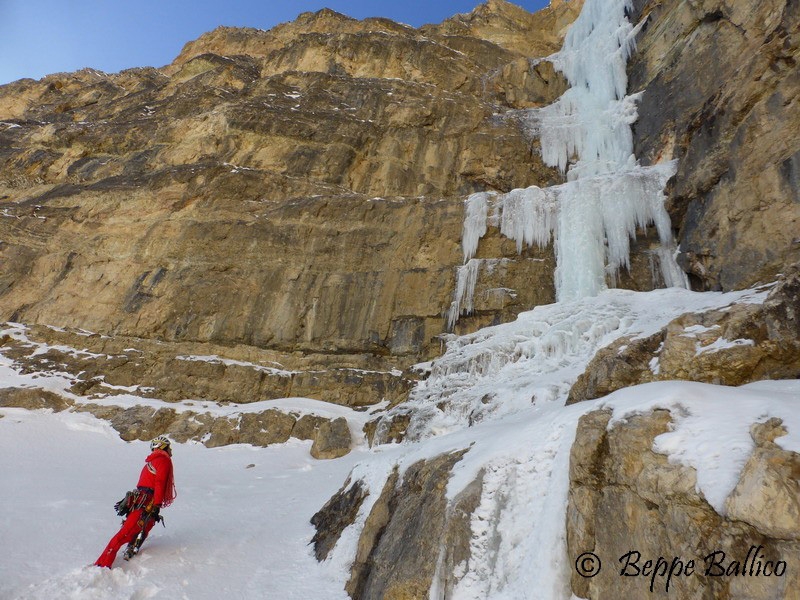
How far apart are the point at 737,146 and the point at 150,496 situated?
15.6 m

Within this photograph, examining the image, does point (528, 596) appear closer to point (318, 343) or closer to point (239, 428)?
point (239, 428)

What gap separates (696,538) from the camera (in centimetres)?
305

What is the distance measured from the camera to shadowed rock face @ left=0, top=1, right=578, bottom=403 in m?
20.3

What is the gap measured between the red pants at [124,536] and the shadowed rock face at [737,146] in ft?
43.9

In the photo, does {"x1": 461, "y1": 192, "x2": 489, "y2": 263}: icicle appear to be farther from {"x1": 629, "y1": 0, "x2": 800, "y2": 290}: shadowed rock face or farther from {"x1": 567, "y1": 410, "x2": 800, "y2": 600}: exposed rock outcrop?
{"x1": 567, "y1": 410, "x2": 800, "y2": 600}: exposed rock outcrop

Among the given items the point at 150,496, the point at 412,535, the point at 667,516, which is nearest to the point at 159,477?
the point at 150,496

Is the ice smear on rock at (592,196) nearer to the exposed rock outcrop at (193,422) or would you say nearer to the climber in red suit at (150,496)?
the exposed rock outcrop at (193,422)

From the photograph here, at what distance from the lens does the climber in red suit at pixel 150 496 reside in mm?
5449

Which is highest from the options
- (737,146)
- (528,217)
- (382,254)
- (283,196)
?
(283,196)

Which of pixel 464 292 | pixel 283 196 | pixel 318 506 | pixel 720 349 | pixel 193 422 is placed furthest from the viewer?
pixel 283 196

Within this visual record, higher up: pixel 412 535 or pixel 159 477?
pixel 159 477

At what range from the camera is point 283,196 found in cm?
2423

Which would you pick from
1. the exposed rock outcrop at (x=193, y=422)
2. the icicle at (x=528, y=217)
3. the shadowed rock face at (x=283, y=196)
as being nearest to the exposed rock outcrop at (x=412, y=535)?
the exposed rock outcrop at (x=193, y=422)

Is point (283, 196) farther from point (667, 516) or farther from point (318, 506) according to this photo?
point (667, 516)
